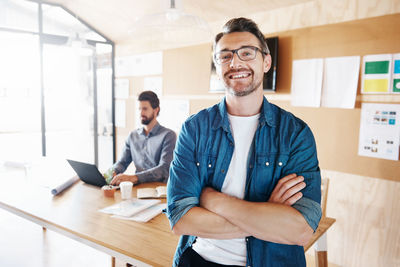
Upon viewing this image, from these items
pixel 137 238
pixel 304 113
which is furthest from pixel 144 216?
pixel 304 113

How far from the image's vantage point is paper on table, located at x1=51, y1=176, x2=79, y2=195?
1.95 meters

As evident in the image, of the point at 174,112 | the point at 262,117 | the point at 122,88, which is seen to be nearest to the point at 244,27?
the point at 262,117

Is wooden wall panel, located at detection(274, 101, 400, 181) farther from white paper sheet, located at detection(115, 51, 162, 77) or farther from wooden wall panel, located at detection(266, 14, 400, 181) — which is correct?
white paper sheet, located at detection(115, 51, 162, 77)

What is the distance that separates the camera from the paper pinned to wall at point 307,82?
2.65m

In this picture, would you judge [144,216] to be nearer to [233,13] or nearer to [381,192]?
[381,192]

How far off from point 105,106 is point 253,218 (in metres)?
4.10

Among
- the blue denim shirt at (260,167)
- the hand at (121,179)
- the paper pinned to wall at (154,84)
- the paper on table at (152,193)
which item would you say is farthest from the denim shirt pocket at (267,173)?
the paper pinned to wall at (154,84)

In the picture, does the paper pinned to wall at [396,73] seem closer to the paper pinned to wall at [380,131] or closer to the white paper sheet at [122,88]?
the paper pinned to wall at [380,131]

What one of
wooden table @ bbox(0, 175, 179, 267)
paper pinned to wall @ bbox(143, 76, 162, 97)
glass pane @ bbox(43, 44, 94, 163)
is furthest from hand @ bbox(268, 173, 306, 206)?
glass pane @ bbox(43, 44, 94, 163)

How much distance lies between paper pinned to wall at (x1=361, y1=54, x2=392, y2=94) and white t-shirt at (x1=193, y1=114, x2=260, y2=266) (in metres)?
1.60

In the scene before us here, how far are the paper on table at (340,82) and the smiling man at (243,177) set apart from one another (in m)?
1.49

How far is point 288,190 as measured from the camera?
1122 mm

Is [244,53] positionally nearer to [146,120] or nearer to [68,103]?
[146,120]

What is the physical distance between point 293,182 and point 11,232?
3.19 meters
